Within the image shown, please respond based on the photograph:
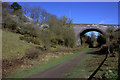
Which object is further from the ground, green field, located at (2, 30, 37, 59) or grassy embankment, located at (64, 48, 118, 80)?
green field, located at (2, 30, 37, 59)

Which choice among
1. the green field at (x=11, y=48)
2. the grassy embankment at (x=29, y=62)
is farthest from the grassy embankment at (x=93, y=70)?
the green field at (x=11, y=48)

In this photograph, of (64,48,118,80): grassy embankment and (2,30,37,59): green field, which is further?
(2,30,37,59): green field

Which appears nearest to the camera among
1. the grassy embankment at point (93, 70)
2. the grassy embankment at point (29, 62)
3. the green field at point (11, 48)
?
the grassy embankment at point (93, 70)

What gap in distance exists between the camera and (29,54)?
38.4 ft

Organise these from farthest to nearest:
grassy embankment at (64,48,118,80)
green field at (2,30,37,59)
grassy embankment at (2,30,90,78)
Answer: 1. green field at (2,30,37,59)
2. grassy embankment at (2,30,90,78)
3. grassy embankment at (64,48,118,80)

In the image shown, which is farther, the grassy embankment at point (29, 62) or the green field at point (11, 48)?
the green field at point (11, 48)

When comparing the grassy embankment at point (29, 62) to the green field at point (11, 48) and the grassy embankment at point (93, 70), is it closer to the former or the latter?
the green field at point (11, 48)

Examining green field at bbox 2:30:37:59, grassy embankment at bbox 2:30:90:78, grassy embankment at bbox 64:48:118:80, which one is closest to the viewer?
grassy embankment at bbox 64:48:118:80

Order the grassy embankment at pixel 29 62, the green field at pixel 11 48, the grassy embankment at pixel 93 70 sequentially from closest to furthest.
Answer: the grassy embankment at pixel 93 70 < the grassy embankment at pixel 29 62 < the green field at pixel 11 48

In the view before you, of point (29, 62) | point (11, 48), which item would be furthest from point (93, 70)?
point (11, 48)

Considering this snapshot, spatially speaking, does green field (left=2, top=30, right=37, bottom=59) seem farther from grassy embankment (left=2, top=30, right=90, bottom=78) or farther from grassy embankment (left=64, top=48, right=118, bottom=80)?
grassy embankment (left=64, top=48, right=118, bottom=80)

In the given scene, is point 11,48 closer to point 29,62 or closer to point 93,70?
point 29,62

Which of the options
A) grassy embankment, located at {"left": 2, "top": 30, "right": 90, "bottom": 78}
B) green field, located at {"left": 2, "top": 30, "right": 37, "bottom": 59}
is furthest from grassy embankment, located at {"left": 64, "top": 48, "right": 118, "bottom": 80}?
green field, located at {"left": 2, "top": 30, "right": 37, "bottom": 59}

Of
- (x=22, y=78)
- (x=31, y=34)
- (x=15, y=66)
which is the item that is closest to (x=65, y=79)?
(x=22, y=78)
